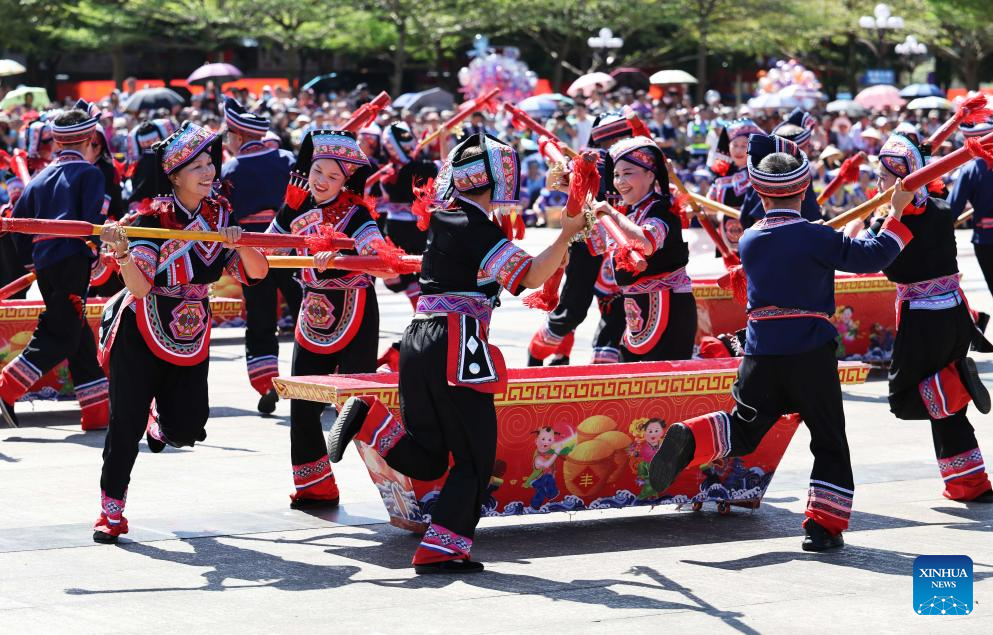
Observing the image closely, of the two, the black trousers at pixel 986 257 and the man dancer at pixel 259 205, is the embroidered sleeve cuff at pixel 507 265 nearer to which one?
the man dancer at pixel 259 205

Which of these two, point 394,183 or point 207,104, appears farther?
point 207,104

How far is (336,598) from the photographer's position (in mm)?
5875

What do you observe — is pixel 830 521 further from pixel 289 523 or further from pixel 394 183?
pixel 394 183

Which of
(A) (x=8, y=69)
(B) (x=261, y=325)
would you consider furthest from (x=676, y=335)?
(A) (x=8, y=69)

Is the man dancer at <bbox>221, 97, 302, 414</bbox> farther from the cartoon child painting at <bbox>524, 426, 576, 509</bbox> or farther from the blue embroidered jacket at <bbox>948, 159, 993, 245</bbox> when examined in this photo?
the blue embroidered jacket at <bbox>948, 159, 993, 245</bbox>

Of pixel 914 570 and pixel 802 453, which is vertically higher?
pixel 914 570

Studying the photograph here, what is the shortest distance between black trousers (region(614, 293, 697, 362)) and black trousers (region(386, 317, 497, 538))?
2.32 metres

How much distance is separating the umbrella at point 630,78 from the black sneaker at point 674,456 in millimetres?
32125

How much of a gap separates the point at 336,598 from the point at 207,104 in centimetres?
2763

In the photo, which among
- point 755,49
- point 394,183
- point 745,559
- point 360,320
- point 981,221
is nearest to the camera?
point 745,559

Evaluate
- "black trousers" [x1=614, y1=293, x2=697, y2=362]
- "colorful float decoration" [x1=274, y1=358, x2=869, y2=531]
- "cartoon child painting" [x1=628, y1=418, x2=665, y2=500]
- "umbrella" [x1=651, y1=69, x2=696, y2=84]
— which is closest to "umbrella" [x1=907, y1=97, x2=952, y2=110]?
"umbrella" [x1=651, y1=69, x2=696, y2=84]

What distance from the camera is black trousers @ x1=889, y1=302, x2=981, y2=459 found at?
767cm

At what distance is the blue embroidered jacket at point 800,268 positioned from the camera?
6.58m

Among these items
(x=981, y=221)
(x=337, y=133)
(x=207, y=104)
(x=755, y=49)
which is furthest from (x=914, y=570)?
(x=755, y=49)
